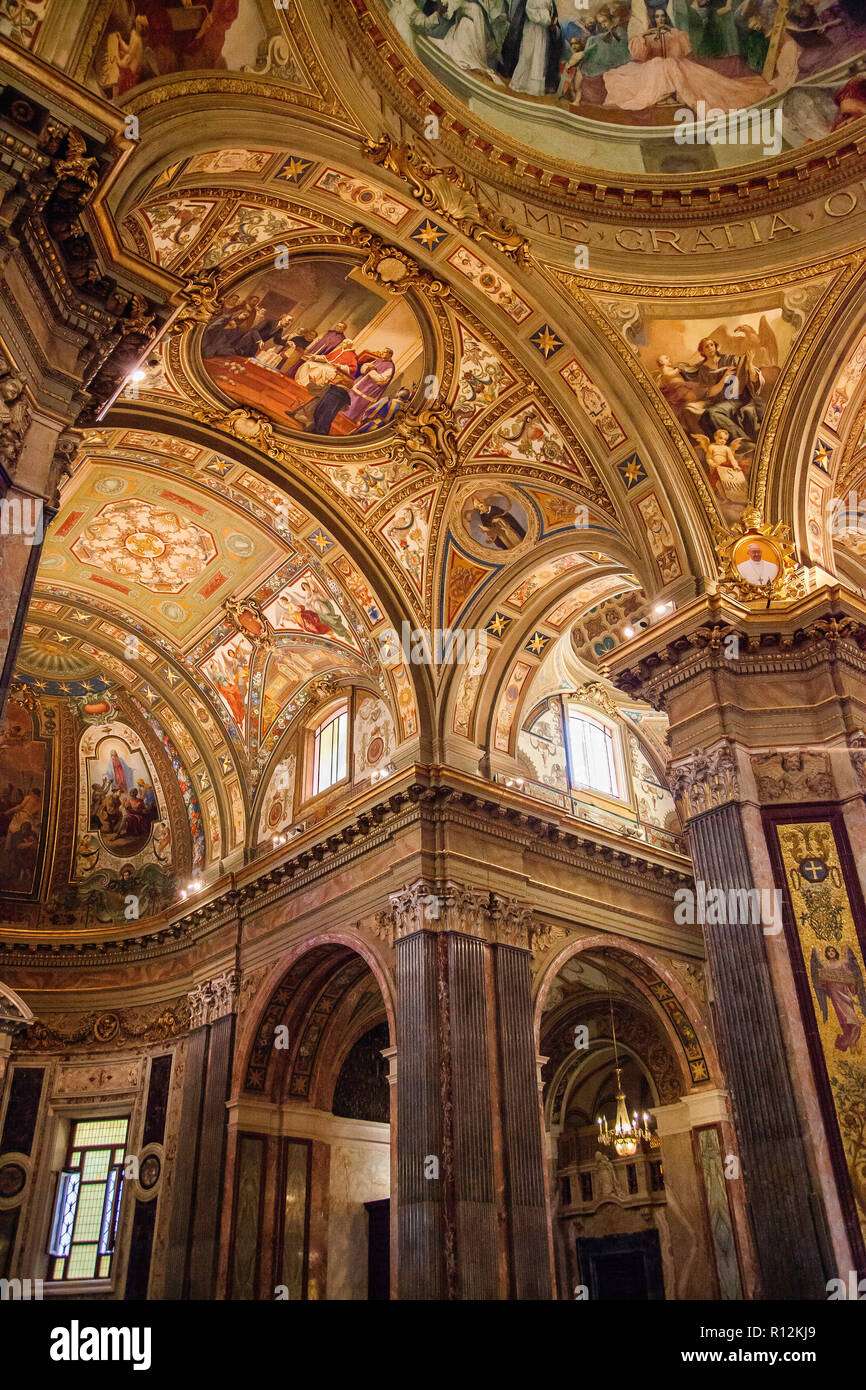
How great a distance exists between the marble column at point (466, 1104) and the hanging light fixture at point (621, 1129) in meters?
5.28

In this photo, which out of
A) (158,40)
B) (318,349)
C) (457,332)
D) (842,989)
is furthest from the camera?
(318,349)

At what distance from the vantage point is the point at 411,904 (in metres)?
15.2

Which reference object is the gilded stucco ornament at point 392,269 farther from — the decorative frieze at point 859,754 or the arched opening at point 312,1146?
the arched opening at point 312,1146

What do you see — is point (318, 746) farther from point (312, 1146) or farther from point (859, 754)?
point (859, 754)

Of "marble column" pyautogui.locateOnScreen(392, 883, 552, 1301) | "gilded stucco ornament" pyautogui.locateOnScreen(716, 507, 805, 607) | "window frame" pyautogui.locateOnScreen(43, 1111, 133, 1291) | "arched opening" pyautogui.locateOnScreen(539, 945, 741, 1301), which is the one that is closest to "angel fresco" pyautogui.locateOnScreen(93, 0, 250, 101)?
"gilded stucco ornament" pyautogui.locateOnScreen(716, 507, 805, 607)

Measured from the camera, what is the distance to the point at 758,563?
12.7 meters

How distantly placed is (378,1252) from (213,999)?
5.36m

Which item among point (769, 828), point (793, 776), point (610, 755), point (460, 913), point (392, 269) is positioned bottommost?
point (769, 828)

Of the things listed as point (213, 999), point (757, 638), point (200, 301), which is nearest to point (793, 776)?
point (757, 638)

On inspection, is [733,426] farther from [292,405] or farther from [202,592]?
[202,592]

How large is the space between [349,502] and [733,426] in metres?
6.10

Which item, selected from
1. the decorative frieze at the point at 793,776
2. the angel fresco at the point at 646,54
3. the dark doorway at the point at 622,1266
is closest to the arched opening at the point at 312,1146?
the dark doorway at the point at 622,1266

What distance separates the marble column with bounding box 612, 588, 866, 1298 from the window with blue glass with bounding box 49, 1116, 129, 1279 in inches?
545
